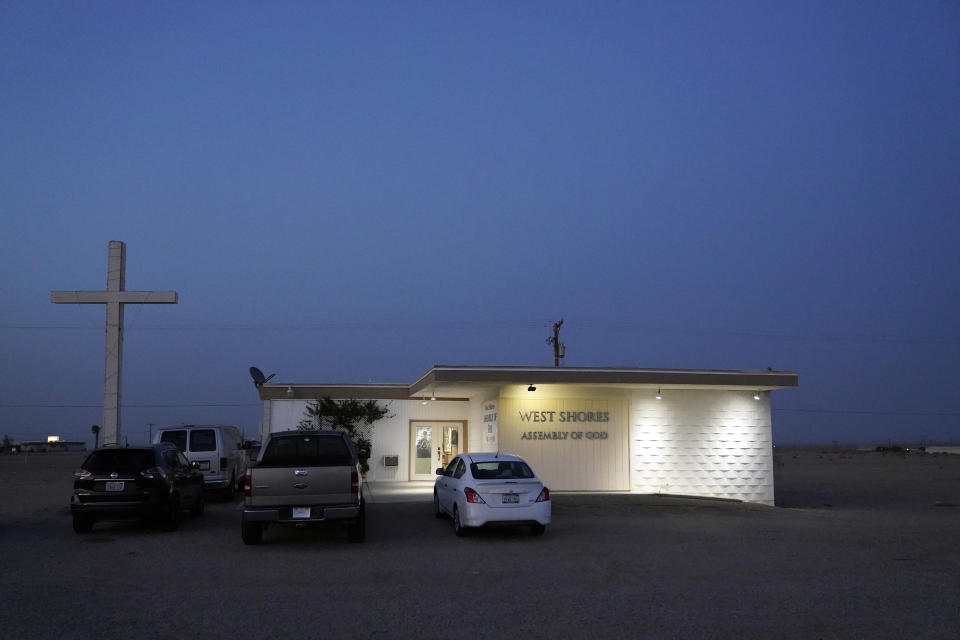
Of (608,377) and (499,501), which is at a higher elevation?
(608,377)

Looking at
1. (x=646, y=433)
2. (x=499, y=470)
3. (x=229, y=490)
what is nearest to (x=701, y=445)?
(x=646, y=433)

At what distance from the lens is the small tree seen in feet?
92.8

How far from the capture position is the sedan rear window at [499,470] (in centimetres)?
1487

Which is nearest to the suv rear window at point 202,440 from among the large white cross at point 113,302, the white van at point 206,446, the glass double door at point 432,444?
the white van at point 206,446

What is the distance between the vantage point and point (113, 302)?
2064 centimetres

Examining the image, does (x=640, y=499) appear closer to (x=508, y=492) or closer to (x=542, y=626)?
(x=508, y=492)

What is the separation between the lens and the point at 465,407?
29641mm

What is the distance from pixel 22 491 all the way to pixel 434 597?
24.1m

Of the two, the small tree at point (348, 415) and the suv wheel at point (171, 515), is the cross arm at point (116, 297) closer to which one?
the suv wheel at point (171, 515)

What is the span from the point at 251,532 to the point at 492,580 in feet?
16.7

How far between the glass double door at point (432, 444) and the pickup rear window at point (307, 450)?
15.2 metres

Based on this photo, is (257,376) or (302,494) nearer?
(302,494)

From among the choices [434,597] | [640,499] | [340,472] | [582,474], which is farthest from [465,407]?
[434,597]

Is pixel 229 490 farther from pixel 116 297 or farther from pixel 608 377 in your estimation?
pixel 608 377
